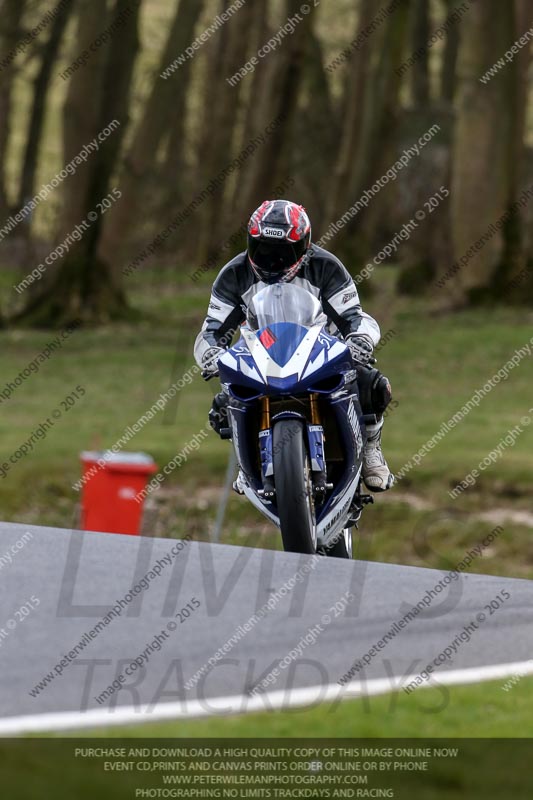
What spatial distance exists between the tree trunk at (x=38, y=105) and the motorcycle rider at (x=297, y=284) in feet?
104

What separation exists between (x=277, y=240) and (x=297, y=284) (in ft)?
1.25

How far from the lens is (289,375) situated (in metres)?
7.67

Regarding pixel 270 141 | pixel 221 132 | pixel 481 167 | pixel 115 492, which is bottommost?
pixel 221 132

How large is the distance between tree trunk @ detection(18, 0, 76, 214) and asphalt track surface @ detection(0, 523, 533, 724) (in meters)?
32.9

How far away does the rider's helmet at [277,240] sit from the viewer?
25.5 ft

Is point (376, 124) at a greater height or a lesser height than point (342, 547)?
lesser

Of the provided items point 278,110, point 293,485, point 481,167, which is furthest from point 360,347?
point 278,110

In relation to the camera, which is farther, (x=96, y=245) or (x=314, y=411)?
(x=96, y=245)

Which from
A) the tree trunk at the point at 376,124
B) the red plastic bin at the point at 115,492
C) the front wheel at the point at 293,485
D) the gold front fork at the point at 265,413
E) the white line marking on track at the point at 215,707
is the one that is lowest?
the tree trunk at the point at 376,124

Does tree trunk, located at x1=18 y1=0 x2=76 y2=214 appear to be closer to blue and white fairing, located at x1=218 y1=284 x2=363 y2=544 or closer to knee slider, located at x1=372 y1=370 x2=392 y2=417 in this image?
knee slider, located at x1=372 y1=370 x2=392 y2=417

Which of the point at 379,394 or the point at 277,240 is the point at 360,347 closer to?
the point at 379,394
